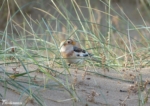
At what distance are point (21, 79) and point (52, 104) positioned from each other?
0.86ft

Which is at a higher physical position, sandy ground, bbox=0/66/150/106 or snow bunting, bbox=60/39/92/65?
snow bunting, bbox=60/39/92/65

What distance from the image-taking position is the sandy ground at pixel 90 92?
2057 mm

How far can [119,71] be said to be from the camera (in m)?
2.65

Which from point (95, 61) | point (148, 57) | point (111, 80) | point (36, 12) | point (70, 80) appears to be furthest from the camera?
point (36, 12)

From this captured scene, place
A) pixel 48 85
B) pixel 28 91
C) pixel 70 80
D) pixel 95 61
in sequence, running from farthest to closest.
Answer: pixel 95 61 < pixel 70 80 < pixel 48 85 < pixel 28 91

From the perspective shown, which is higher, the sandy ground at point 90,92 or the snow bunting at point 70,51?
the snow bunting at point 70,51

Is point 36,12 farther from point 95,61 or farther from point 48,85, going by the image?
point 48,85

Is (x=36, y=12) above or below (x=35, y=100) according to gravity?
above

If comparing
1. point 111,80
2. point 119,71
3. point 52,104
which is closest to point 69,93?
point 52,104

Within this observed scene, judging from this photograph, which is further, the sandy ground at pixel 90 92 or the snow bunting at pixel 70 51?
the snow bunting at pixel 70 51

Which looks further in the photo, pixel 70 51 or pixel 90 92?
pixel 70 51

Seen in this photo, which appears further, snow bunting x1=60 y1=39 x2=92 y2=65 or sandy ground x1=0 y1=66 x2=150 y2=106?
snow bunting x1=60 y1=39 x2=92 y2=65

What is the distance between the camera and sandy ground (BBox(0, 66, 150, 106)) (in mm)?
2057

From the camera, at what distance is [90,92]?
223cm
